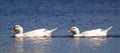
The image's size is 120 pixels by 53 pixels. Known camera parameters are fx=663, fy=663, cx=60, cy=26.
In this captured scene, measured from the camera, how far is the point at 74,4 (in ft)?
159

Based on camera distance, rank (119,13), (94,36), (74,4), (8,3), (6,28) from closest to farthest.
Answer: (94,36), (6,28), (119,13), (74,4), (8,3)

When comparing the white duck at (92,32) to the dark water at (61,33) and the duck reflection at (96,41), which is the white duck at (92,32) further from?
the duck reflection at (96,41)

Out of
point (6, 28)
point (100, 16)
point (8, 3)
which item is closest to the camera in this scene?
point (6, 28)

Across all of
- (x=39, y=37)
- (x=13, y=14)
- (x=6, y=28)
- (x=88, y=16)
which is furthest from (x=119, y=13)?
(x=39, y=37)

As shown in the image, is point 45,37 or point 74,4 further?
point 74,4

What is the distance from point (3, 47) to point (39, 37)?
142 inches

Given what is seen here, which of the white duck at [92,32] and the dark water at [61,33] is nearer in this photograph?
the dark water at [61,33]

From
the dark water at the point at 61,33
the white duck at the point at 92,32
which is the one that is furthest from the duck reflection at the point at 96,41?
the white duck at the point at 92,32

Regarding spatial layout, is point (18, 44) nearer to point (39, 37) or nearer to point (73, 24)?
point (39, 37)

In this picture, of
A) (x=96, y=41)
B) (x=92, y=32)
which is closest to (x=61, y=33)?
(x=92, y=32)

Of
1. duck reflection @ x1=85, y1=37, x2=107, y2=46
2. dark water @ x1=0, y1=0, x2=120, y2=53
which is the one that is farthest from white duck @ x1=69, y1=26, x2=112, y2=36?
duck reflection @ x1=85, y1=37, x2=107, y2=46

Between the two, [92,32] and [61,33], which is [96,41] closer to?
[92,32]

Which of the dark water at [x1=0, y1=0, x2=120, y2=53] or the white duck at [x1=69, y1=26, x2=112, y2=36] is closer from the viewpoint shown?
the dark water at [x1=0, y1=0, x2=120, y2=53]

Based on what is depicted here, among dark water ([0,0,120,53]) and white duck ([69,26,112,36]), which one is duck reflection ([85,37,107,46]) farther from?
white duck ([69,26,112,36])
